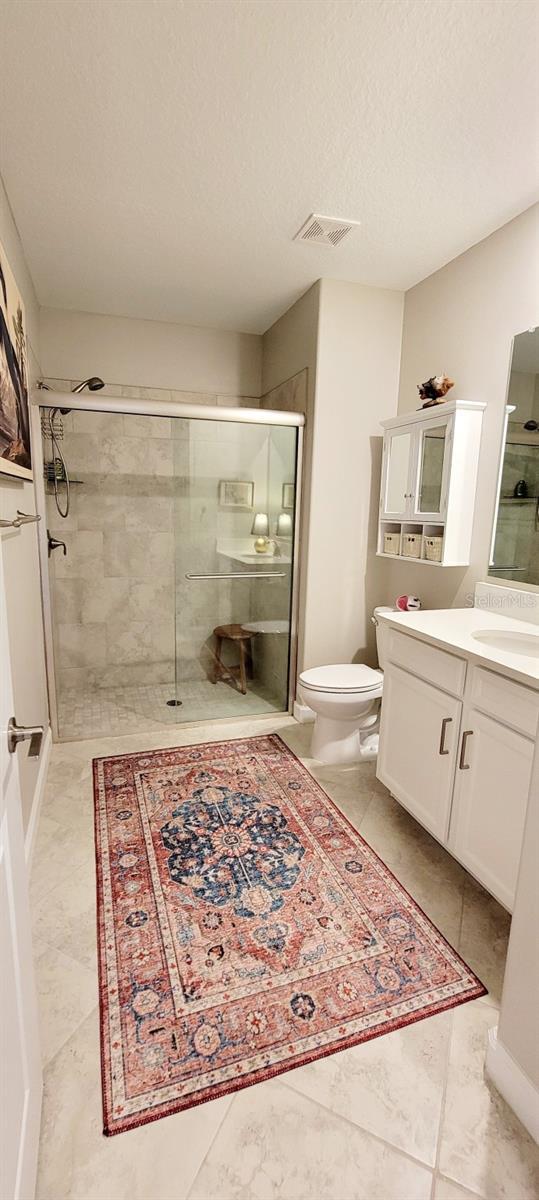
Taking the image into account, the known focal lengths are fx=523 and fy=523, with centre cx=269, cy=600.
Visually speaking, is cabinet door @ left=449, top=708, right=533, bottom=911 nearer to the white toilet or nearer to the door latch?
the white toilet

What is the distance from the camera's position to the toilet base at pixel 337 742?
2.62 meters

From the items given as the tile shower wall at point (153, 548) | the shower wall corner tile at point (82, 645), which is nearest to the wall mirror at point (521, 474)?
the tile shower wall at point (153, 548)

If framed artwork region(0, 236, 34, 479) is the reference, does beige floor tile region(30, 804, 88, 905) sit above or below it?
below

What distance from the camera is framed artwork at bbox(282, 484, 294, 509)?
3.04 m

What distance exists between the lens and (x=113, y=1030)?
1.30 m

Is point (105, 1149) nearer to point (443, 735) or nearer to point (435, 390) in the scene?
point (443, 735)

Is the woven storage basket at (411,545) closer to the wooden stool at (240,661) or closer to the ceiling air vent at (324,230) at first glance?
the wooden stool at (240,661)

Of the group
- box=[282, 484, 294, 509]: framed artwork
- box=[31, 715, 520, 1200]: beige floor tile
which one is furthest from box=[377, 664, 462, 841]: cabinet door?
box=[282, 484, 294, 509]: framed artwork

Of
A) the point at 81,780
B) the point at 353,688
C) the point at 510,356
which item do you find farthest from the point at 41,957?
the point at 510,356

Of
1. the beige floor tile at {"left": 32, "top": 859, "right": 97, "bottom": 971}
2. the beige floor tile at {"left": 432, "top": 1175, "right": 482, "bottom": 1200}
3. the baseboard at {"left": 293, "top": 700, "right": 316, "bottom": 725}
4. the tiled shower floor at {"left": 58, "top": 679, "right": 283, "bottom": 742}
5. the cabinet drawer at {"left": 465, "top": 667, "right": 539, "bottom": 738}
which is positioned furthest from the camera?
the baseboard at {"left": 293, "top": 700, "right": 316, "bottom": 725}

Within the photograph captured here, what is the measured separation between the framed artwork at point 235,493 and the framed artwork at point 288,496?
0.19 metres

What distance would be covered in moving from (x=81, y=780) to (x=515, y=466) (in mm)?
2370

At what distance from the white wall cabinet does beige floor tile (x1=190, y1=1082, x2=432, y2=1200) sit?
1.94m

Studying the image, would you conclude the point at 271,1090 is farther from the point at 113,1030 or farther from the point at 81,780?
the point at 81,780
